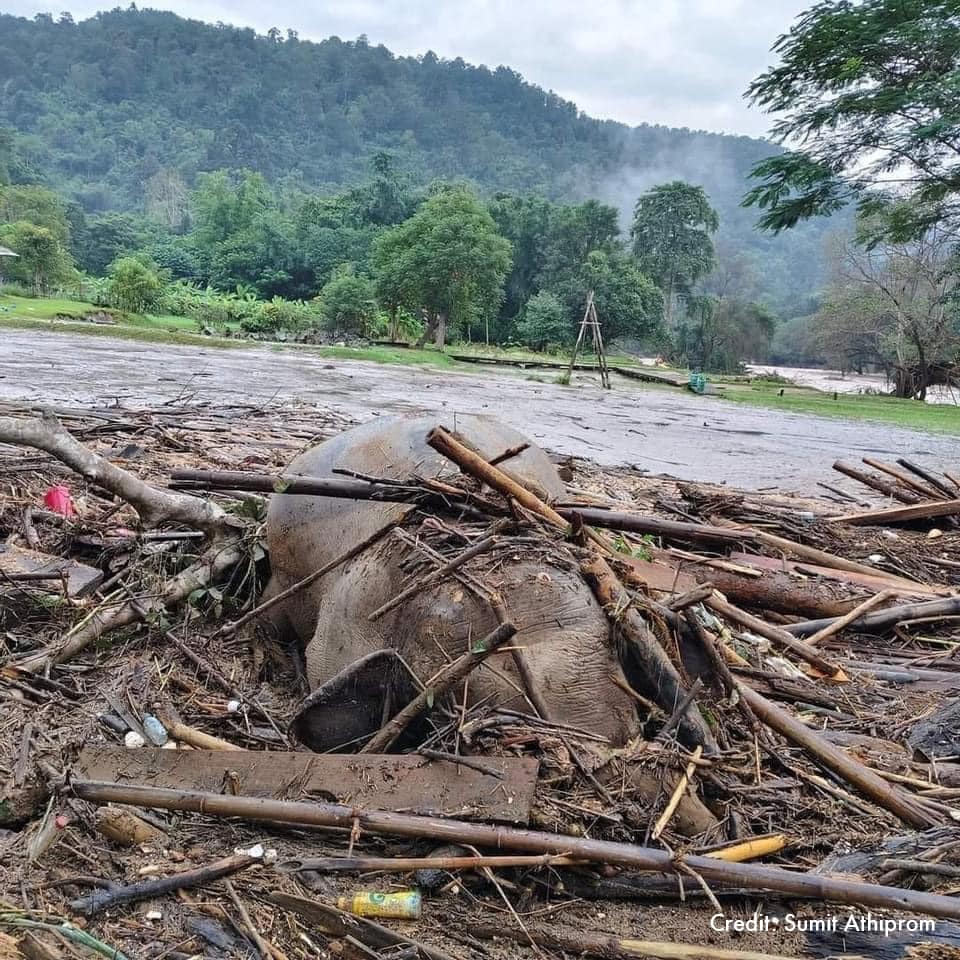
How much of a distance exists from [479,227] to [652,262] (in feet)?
137

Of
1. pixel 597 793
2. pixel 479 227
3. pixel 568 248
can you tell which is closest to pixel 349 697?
pixel 597 793

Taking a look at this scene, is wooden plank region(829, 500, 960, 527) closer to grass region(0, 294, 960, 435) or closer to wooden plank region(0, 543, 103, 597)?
wooden plank region(0, 543, 103, 597)

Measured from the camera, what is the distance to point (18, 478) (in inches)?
212

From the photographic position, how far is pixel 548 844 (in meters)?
2.10

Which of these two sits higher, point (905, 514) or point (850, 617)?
point (905, 514)

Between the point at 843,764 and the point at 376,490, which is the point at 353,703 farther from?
the point at 843,764

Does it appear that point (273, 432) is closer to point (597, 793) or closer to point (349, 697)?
point (349, 697)

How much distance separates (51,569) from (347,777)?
241 centimetres

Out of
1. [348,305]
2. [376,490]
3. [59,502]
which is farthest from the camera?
[348,305]

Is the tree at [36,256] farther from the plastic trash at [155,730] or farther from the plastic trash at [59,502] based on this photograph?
the plastic trash at [155,730]

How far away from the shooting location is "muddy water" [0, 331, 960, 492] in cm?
1095

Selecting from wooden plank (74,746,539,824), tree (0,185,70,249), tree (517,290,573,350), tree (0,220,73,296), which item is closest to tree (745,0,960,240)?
wooden plank (74,746,539,824)

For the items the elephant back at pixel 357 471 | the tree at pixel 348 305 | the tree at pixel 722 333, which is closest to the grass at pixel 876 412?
the elephant back at pixel 357 471

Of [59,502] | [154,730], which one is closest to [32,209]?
[59,502]
